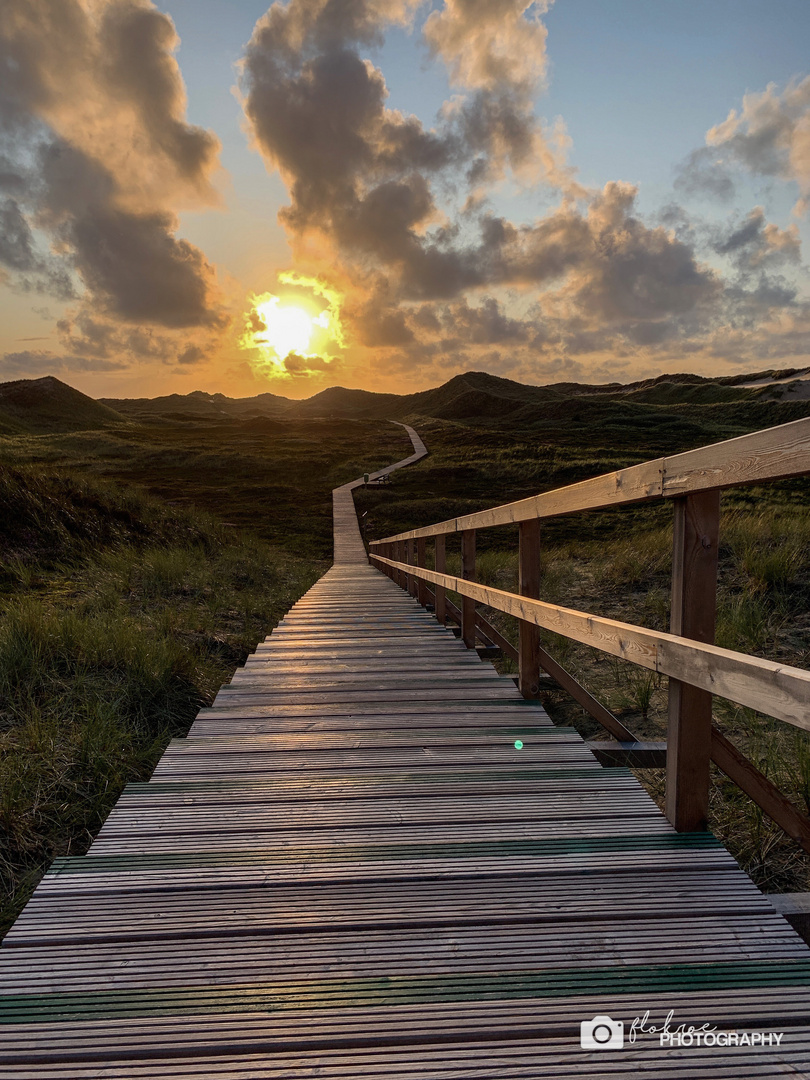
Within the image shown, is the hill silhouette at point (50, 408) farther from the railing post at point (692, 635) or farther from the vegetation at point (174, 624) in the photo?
the railing post at point (692, 635)

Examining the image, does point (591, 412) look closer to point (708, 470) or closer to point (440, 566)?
point (440, 566)

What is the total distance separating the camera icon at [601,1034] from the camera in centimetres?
105

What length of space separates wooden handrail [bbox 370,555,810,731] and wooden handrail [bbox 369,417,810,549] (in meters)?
0.40

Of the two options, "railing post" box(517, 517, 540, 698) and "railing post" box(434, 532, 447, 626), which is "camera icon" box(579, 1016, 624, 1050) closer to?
"railing post" box(517, 517, 540, 698)

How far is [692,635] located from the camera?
65.6 inches

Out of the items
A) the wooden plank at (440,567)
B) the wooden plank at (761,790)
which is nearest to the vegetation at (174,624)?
the wooden plank at (761,790)

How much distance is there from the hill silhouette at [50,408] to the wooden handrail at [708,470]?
206ft

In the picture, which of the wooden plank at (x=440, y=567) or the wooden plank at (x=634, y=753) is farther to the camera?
the wooden plank at (x=440, y=567)

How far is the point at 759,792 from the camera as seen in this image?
5.36 feet

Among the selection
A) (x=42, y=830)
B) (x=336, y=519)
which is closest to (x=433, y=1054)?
(x=42, y=830)

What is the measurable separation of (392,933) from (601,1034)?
1.48 feet

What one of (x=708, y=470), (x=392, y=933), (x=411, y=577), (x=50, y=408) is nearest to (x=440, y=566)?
(x=411, y=577)

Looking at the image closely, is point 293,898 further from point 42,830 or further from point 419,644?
point 419,644

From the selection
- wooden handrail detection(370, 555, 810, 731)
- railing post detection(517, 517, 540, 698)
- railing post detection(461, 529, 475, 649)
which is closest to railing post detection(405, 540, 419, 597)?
railing post detection(461, 529, 475, 649)
